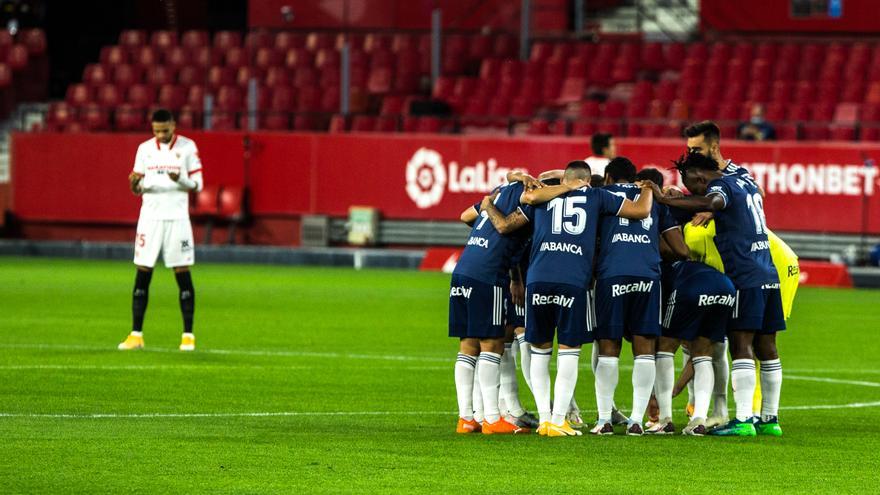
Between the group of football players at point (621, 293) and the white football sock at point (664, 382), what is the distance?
10 millimetres

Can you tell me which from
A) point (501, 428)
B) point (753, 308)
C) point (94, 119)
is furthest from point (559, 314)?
point (94, 119)

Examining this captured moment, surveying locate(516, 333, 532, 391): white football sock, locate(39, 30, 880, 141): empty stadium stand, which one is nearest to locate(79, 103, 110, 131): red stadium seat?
locate(39, 30, 880, 141): empty stadium stand

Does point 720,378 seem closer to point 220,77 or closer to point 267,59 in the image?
point 220,77

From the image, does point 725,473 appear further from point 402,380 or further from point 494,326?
point 402,380

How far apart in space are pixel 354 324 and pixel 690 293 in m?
9.90

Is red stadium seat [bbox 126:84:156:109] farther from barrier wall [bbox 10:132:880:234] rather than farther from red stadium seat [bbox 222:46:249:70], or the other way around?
barrier wall [bbox 10:132:880:234]

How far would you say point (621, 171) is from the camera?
499 inches

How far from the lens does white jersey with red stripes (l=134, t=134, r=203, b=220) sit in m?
18.3

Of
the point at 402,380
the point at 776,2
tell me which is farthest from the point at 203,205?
the point at 402,380

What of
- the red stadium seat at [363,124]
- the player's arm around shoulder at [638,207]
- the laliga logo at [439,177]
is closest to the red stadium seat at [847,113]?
the laliga logo at [439,177]

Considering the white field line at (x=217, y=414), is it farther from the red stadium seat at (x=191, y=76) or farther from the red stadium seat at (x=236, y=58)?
the red stadium seat at (x=236, y=58)

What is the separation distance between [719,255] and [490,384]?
1884 millimetres

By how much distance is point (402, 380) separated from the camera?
1616 centimetres

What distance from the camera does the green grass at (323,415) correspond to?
1012cm
